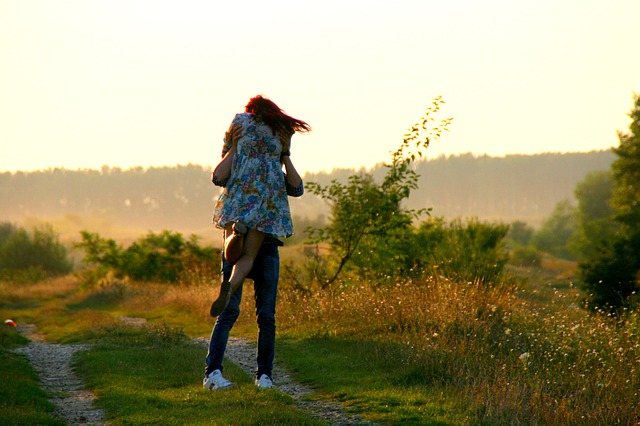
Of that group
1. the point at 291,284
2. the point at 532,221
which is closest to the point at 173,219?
the point at 532,221

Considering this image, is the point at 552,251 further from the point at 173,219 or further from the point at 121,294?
the point at 173,219

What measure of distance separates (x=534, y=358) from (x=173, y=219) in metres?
158

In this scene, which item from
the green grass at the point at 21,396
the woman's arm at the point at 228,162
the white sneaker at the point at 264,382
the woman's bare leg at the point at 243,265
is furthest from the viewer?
the white sneaker at the point at 264,382

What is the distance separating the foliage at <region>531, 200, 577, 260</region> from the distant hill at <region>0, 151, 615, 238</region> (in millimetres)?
57910

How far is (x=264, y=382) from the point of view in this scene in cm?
787

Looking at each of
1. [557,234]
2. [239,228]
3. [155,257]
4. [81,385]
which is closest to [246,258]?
[239,228]

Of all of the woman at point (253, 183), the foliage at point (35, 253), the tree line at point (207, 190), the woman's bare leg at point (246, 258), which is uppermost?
the tree line at point (207, 190)

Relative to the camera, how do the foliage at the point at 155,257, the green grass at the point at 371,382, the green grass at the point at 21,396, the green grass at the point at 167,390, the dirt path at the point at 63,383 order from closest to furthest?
the green grass at the point at 167,390, the green grass at the point at 21,396, the green grass at the point at 371,382, the dirt path at the point at 63,383, the foliage at the point at 155,257

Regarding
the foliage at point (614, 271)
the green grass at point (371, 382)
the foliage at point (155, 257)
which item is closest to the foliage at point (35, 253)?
the foliage at point (155, 257)

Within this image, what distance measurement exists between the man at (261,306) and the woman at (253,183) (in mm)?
126

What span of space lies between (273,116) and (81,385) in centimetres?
436

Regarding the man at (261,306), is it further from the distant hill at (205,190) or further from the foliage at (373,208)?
the distant hill at (205,190)

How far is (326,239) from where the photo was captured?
16.2 metres

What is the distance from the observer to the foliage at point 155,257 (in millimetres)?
28188
